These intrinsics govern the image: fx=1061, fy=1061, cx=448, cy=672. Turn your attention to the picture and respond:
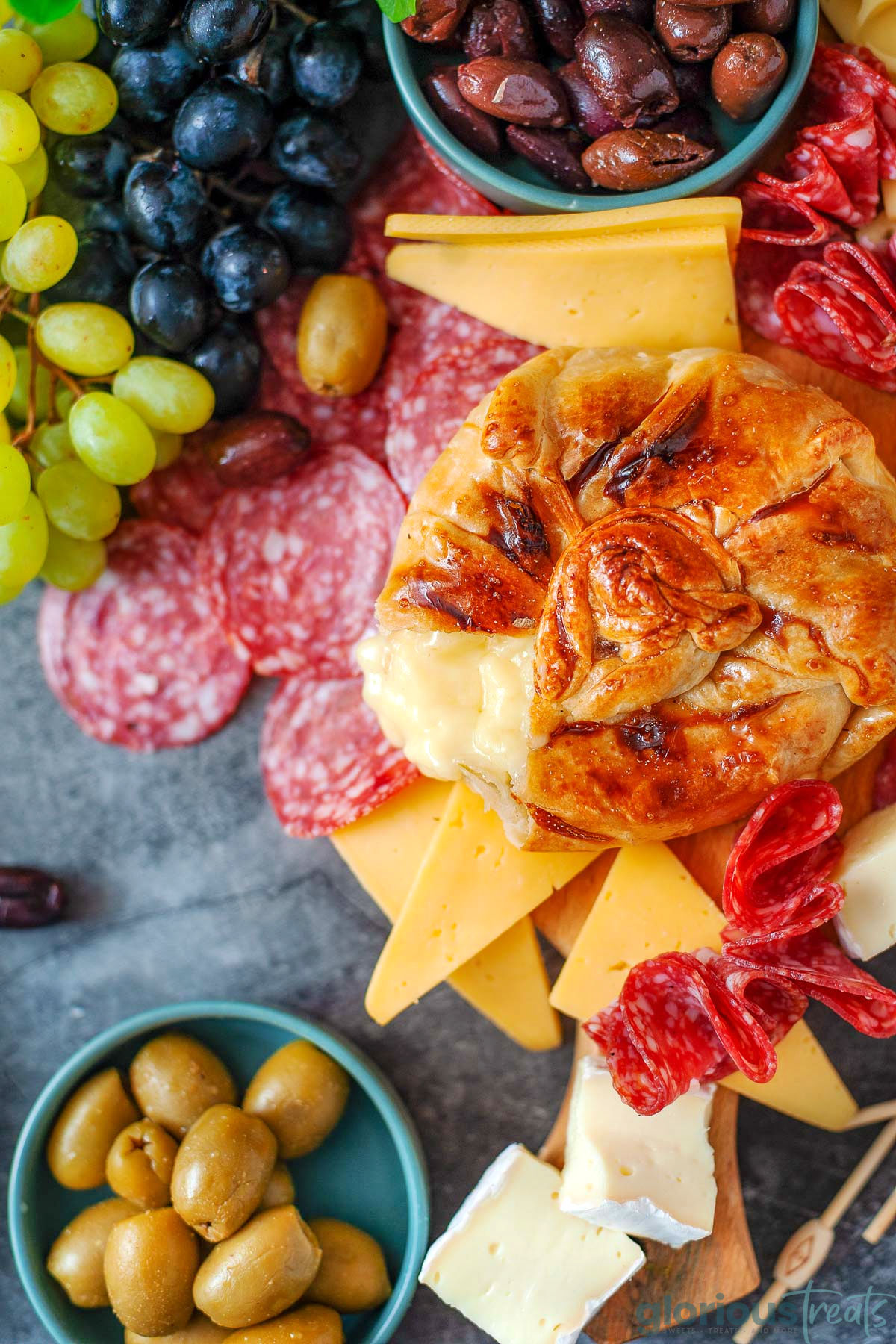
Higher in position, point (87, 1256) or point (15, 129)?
point (15, 129)

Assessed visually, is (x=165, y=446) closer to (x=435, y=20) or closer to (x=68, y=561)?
(x=68, y=561)

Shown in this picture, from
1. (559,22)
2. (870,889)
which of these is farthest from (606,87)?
(870,889)

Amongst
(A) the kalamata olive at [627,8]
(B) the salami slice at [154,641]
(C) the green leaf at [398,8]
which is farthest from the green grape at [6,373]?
(A) the kalamata olive at [627,8]

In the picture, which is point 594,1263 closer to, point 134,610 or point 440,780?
point 440,780

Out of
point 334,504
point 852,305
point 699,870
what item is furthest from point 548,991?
point 852,305

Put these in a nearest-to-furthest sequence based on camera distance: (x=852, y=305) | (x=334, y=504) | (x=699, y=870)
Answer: (x=852, y=305)
(x=699, y=870)
(x=334, y=504)

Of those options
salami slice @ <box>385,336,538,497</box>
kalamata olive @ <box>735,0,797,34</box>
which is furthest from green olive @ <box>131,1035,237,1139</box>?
kalamata olive @ <box>735,0,797,34</box>

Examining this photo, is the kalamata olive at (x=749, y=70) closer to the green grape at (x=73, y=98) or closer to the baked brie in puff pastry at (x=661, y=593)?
the baked brie in puff pastry at (x=661, y=593)
